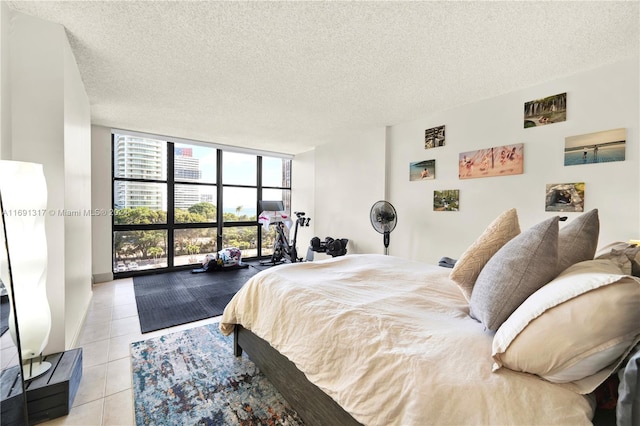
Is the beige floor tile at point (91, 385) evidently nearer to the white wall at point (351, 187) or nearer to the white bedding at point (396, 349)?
the white bedding at point (396, 349)

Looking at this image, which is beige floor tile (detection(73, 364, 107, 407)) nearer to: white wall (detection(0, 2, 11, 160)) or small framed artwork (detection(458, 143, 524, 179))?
white wall (detection(0, 2, 11, 160))

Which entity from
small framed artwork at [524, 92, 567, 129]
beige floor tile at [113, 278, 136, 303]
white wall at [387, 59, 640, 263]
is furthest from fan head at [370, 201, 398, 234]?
beige floor tile at [113, 278, 136, 303]

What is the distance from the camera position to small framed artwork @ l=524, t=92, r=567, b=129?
2564 mm

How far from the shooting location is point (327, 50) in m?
2.14

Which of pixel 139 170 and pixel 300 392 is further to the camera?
pixel 139 170

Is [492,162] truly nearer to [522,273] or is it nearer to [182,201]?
[522,273]

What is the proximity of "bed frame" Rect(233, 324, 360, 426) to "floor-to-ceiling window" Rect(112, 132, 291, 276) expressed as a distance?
12.2 feet

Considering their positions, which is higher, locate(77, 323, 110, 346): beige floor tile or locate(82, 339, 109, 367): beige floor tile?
locate(77, 323, 110, 346): beige floor tile

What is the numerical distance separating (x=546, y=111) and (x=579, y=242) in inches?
87.6

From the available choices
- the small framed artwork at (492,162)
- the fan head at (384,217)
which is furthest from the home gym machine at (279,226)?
the small framed artwork at (492,162)

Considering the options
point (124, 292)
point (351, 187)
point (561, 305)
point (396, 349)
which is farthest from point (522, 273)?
point (124, 292)

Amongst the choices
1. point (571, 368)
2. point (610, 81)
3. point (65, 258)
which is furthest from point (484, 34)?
point (65, 258)

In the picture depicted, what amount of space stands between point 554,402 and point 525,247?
505 mm

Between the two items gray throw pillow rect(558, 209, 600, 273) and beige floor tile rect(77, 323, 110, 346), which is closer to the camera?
gray throw pillow rect(558, 209, 600, 273)
